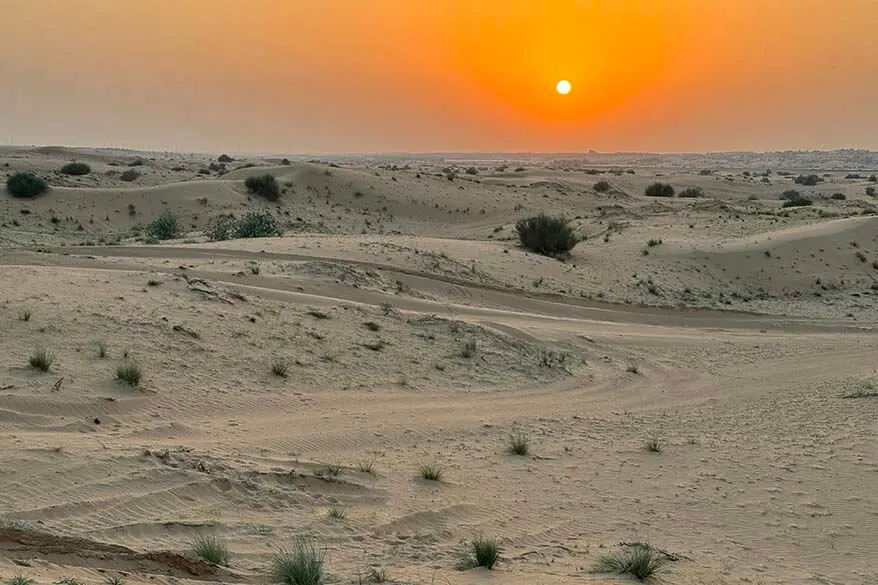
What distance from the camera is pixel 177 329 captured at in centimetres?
1203

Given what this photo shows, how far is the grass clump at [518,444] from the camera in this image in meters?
9.29

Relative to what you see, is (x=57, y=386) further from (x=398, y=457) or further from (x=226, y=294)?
(x=226, y=294)

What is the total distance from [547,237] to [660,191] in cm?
3698

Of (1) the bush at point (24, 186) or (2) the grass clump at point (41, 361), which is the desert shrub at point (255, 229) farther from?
(2) the grass clump at point (41, 361)

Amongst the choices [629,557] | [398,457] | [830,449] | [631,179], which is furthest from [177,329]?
[631,179]

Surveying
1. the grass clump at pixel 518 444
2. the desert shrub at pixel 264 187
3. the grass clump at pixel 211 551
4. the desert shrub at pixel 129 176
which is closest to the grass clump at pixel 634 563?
the grass clump at pixel 518 444

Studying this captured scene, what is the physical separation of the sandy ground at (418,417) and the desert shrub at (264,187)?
20141mm

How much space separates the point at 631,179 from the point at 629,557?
68.5 m

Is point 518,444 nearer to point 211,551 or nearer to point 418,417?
point 418,417

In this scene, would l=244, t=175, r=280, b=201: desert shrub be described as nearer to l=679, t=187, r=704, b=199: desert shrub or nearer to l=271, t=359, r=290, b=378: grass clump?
l=679, t=187, r=704, b=199: desert shrub

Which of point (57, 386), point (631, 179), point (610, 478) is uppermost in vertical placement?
point (631, 179)

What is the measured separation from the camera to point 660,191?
201 ft

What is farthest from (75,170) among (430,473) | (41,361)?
(430,473)

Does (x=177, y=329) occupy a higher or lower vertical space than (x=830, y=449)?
higher
